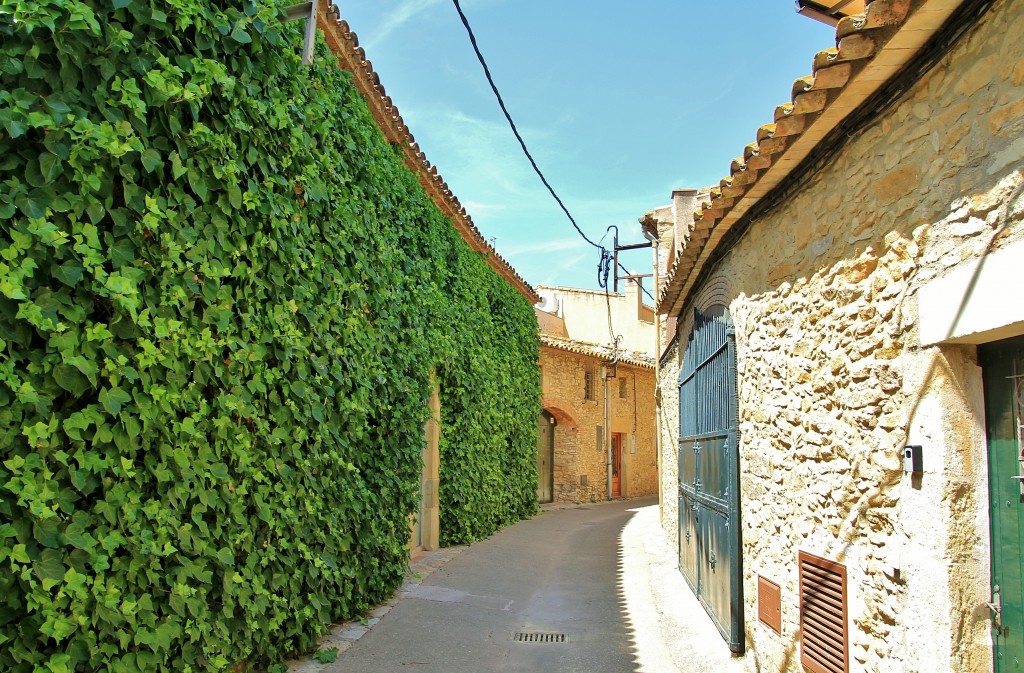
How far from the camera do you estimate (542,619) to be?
690 cm

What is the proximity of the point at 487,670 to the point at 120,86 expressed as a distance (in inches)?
169

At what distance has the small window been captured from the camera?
2066cm

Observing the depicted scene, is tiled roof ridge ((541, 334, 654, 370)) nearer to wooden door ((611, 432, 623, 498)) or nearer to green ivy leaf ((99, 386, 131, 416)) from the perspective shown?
wooden door ((611, 432, 623, 498))

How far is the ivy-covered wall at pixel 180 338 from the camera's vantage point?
295 centimetres

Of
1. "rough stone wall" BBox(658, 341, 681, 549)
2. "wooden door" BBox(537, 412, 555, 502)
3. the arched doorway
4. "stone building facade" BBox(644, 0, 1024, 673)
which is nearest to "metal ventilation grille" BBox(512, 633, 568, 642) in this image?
the arched doorway

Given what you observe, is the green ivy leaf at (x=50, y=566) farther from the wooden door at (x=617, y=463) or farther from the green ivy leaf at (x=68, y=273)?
the wooden door at (x=617, y=463)

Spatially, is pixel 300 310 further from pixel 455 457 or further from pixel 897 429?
pixel 455 457

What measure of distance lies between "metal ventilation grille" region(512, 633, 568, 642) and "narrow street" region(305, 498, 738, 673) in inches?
0.7

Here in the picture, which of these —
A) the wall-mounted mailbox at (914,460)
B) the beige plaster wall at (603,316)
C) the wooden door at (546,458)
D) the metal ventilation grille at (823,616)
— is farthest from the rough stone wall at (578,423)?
the wall-mounted mailbox at (914,460)

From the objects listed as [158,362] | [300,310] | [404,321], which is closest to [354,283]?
[300,310]

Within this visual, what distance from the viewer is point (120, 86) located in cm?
324

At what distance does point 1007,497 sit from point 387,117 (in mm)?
5943

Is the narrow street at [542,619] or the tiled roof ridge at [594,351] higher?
the tiled roof ridge at [594,351]

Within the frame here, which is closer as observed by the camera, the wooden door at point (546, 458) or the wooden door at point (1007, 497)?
the wooden door at point (1007, 497)
